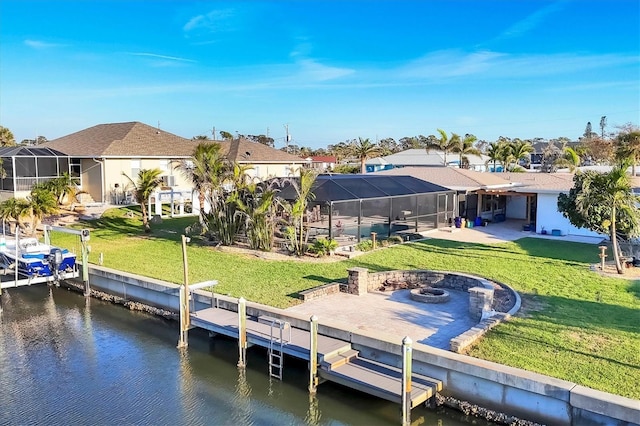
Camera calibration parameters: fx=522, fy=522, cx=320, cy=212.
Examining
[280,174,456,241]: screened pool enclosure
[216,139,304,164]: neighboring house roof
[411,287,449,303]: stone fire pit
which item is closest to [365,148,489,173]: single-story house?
[216,139,304,164]: neighboring house roof

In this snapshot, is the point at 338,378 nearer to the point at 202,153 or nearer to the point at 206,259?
the point at 206,259

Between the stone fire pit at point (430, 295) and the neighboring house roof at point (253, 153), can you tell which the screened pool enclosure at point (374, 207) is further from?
the neighboring house roof at point (253, 153)

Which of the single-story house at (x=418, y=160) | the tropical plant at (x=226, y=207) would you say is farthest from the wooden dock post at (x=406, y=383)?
the single-story house at (x=418, y=160)

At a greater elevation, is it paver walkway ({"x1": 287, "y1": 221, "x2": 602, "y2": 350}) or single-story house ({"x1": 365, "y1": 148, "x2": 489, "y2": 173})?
single-story house ({"x1": 365, "y1": 148, "x2": 489, "y2": 173})

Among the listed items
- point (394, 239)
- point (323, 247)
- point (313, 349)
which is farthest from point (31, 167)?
point (313, 349)

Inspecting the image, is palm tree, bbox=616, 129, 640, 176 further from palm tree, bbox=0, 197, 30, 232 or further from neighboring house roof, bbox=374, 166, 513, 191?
palm tree, bbox=0, 197, 30, 232

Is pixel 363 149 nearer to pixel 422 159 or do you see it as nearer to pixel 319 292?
pixel 422 159

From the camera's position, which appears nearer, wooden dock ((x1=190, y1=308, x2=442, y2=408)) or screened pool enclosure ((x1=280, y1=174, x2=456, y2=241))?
wooden dock ((x1=190, y1=308, x2=442, y2=408))
